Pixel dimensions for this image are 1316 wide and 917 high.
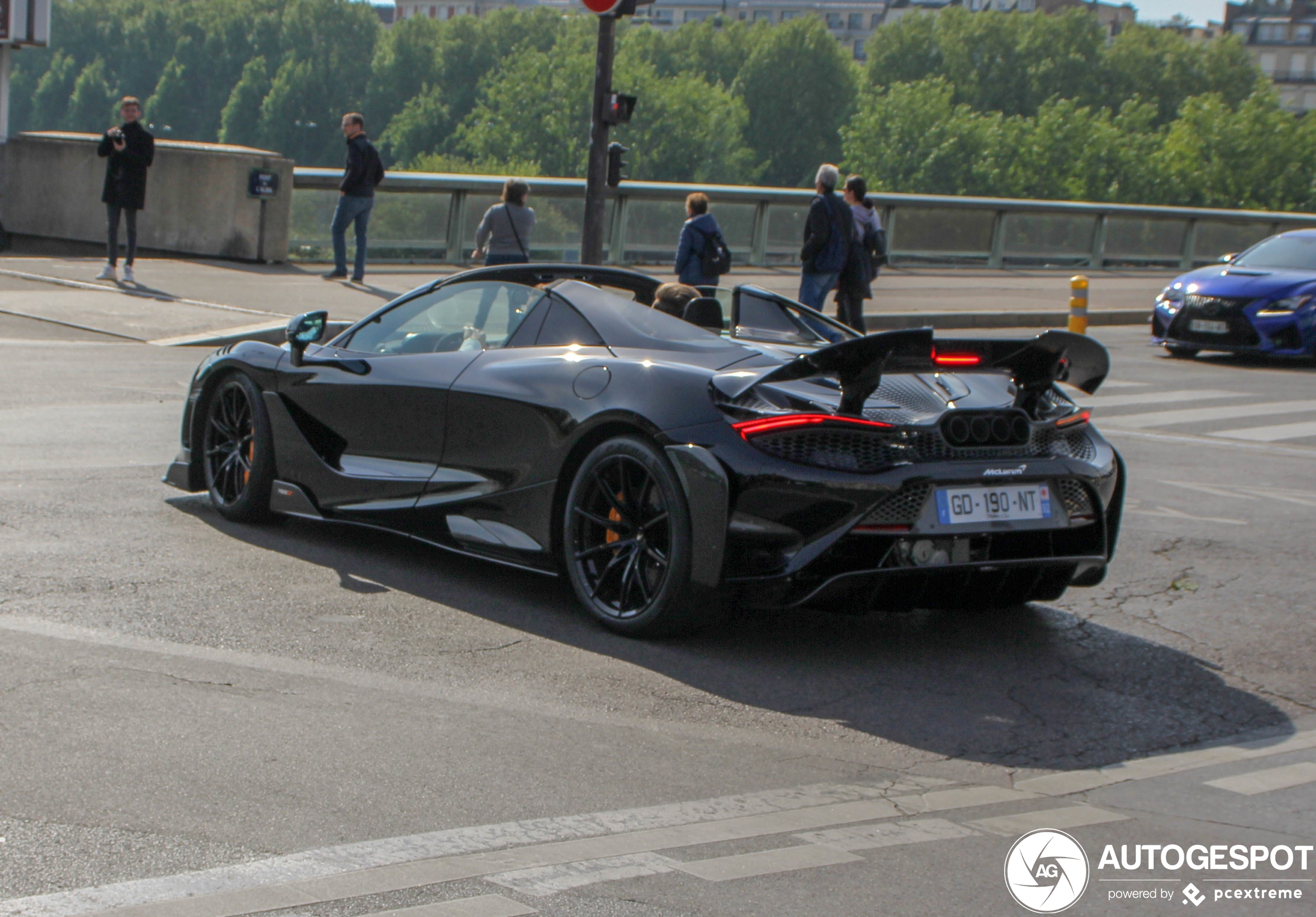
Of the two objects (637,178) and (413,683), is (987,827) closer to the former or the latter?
(413,683)

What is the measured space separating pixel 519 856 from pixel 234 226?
17.3 m

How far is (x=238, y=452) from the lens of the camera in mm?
7301

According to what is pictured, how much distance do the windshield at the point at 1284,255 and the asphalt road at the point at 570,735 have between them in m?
11.2

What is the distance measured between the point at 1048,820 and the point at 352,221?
15.5 meters

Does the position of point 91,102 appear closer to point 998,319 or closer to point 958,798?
point 998,319

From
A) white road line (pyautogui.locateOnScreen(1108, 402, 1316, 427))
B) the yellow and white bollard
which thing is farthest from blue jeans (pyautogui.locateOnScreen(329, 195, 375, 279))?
white road line (pyautogui.locateOnScreen(1108, 402, 1316, 427))

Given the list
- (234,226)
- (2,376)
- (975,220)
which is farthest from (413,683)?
(975,220)

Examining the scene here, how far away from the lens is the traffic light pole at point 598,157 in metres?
14.1

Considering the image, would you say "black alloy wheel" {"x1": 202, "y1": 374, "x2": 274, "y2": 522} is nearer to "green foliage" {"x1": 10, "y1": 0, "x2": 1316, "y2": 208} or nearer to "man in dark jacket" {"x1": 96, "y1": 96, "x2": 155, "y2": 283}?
"man in dark jacket" {"x1": 96, "y1": 96, "x2": 155, "y2": 283}

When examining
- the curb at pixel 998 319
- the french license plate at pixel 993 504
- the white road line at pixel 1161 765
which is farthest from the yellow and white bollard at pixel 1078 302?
the white road line at pixel 1161 765

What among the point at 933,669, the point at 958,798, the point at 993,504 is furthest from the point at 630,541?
the point at 958,798

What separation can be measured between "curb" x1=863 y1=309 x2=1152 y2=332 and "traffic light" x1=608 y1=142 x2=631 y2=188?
3507 mm

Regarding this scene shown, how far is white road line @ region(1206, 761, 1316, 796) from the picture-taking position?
14.5 feet

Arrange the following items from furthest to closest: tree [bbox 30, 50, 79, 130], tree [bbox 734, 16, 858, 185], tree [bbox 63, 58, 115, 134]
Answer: tree [bbox 30, 50, 79, 130], tree [bbox 63, 58, 115, 134], tree [bbox 734, 16, 858, 185]
